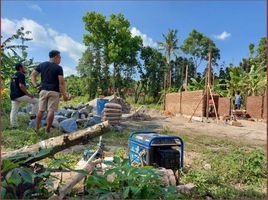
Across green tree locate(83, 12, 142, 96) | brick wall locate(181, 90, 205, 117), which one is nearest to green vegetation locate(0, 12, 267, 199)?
green tree locate(83, 12, 142, 96)

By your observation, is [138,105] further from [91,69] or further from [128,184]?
[128,184]

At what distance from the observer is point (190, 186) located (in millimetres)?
2941

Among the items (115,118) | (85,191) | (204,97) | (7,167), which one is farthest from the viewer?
(204,97)

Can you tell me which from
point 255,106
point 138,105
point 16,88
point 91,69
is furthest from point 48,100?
point 91,69

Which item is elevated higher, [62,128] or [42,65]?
[42,65]

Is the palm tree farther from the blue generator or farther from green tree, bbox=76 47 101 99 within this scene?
the blue generator

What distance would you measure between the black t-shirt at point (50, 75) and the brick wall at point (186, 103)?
9.65m

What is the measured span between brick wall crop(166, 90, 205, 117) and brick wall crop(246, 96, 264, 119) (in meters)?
4.15

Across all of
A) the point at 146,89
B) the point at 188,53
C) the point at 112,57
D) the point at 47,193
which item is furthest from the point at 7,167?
the point at 188,53

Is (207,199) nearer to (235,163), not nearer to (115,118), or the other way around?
(235,163)

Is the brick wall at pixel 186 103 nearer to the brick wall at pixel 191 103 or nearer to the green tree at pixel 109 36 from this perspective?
the brick wall at pixel 191 103

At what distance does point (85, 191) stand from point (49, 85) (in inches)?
144

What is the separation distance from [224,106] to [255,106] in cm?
200

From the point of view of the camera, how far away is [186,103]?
1625 centimetres
